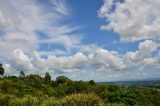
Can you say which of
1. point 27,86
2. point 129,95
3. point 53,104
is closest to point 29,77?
point 27,86

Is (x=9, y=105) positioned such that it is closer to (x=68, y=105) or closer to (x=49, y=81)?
(x=68, y=105)

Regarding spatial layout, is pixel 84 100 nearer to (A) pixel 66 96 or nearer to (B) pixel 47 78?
(A) pixel 66 96

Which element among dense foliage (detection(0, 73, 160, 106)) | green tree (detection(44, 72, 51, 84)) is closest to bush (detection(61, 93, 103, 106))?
dense foliage (detection(0, 73, 160, 106))

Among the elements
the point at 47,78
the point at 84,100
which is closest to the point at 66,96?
the point at 84,100

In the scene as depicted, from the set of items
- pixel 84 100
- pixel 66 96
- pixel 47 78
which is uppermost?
pixel 47 78

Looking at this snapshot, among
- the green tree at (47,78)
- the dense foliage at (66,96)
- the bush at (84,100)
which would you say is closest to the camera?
the bush at (84,100)

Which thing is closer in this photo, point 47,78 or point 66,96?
point 66,96

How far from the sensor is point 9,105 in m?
35.8

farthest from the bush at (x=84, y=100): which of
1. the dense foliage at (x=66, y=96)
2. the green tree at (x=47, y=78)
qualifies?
the green tree at (x=47, y=78)

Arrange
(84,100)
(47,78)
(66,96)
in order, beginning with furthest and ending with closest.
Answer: (47,78) < (66,96) < (84,100)

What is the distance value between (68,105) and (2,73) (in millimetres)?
86091

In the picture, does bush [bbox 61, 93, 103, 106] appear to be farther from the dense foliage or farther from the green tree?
the green tree

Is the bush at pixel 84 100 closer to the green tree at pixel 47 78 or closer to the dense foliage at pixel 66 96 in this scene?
the dense foliage at pixel 66 96

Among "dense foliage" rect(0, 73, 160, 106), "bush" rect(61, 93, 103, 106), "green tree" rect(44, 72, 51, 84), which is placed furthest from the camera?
"green tree" rect(44, 72, 51, 84)
